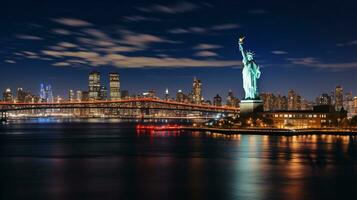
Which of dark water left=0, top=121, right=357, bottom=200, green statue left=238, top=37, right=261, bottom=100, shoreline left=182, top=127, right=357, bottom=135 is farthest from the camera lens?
green statue left=238, top=37, right=261, bottom=100

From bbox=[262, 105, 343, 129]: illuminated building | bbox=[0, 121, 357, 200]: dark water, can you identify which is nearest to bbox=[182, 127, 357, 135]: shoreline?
bbox=[262, 105, 343, 129]: illuminated building

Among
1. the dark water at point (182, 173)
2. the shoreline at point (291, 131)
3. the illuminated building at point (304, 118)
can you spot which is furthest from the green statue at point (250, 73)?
the dark water at point (182, 173)

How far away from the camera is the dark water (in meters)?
21.4

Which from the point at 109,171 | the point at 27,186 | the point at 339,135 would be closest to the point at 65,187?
the point at 27,186

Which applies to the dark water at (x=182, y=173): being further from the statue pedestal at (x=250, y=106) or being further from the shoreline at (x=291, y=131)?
the statue pedestal at (x=250, y=106)

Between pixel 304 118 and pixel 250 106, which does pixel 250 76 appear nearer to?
pixel 250 106

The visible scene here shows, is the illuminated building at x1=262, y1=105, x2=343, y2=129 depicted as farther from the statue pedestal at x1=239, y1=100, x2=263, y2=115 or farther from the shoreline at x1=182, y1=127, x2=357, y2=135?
the shoreline at x1=182, y1=127, x2=357, y2=135

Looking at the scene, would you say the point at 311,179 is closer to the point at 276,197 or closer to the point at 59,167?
the point at 276,197

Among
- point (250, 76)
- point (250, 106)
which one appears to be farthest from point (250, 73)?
point (250, 106)

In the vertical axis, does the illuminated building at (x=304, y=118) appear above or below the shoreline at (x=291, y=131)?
above

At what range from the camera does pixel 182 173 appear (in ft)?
88.2

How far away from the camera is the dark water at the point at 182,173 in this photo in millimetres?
21406

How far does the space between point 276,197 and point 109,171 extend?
9887mm

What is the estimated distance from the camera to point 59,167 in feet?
97.3
